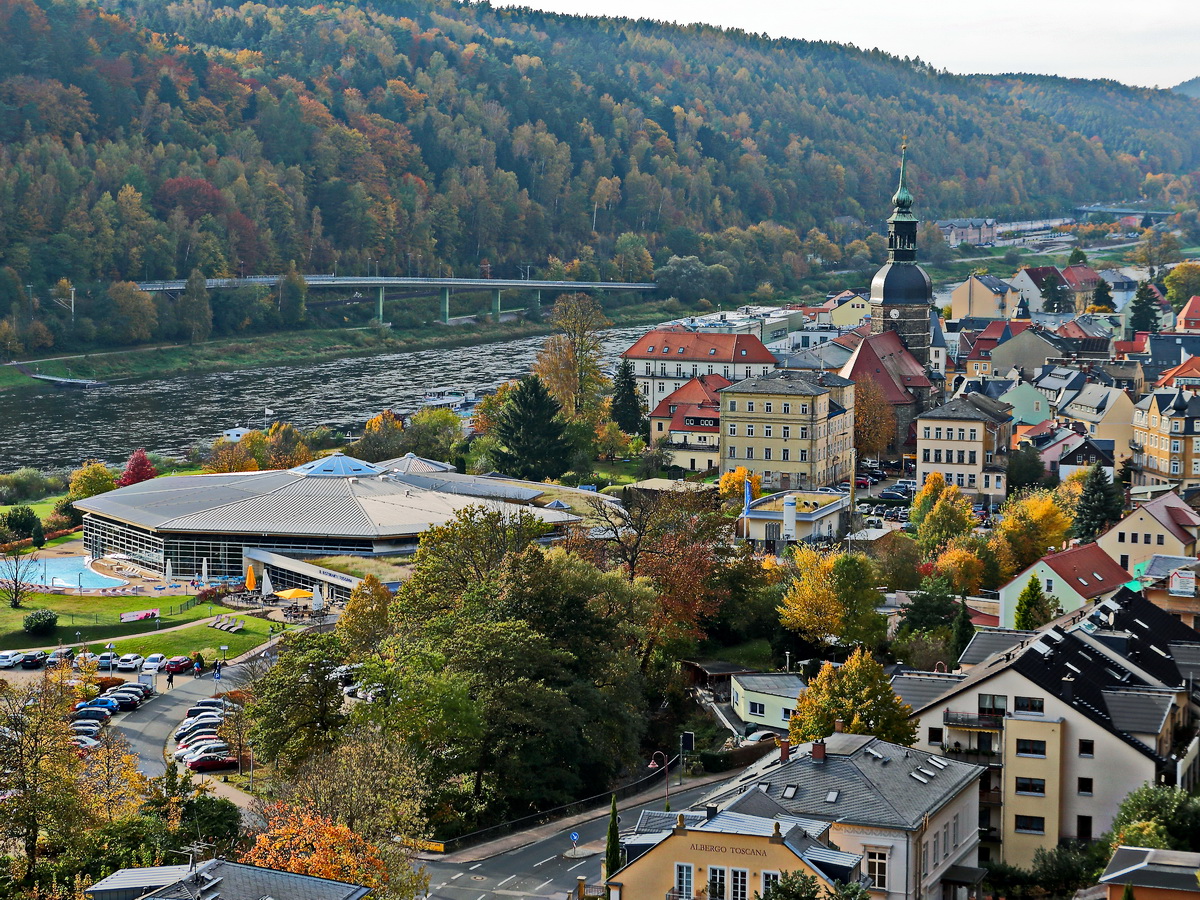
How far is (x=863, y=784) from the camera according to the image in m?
32.6

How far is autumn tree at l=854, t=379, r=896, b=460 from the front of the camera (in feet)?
285

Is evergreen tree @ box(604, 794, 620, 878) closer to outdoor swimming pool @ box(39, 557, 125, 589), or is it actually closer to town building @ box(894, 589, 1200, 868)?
town building @ box(894, 589, 1200, 868)

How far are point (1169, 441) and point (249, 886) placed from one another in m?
56.3

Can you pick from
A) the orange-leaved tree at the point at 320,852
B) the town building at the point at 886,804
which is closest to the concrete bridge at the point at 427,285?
the orange-leaved tree at the point at 320,852

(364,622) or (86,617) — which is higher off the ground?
(364,622)

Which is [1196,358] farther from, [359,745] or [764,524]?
[359,745]

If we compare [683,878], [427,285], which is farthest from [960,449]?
[427,285]

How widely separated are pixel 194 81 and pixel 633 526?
132216 millimetres

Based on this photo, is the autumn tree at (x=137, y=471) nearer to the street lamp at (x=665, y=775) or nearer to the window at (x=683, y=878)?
the street lamp at (x=665, y=775)

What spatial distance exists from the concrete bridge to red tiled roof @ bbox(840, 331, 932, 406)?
68365 mm

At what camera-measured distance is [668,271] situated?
183m

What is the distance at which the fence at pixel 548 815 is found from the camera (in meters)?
39.0

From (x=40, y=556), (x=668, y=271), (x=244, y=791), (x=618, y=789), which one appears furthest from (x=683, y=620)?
(x=668, y=271)

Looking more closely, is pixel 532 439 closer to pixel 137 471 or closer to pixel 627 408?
pixel 627 408
